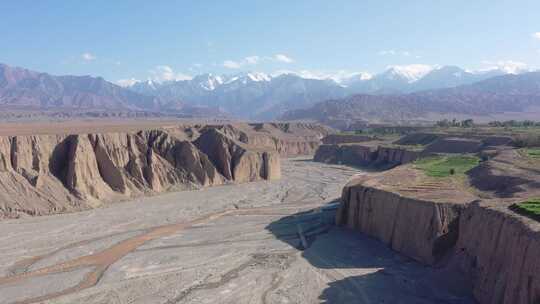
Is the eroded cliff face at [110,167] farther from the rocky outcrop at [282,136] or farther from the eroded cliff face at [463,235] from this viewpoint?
the eroded cliff face at [463,235]

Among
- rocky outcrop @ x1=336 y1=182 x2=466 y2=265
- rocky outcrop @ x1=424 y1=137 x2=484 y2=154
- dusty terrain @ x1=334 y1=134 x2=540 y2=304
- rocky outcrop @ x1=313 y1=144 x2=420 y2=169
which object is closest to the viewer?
dusty terrain @ x1=334 y1=134 x2=540 y2=304

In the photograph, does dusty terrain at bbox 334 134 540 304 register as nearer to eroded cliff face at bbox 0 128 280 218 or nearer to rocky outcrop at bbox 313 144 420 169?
eroded cliff face at bbox 0 128 280 218

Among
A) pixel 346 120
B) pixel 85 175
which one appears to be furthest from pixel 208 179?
pixel 346 120

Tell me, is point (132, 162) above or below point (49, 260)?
above

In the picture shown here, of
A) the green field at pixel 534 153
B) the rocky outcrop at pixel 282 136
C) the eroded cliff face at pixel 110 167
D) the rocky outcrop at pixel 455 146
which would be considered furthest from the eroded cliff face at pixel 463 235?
the rocky outcrop at pixel 282 136

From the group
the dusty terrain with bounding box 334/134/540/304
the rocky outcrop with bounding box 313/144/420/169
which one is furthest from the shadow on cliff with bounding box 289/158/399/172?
the dusty terrain with bounding box 334/134/540/304

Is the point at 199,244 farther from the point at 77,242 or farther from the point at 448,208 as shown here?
the point at 448,208

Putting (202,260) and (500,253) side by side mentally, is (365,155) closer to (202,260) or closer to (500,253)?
(202,260)
